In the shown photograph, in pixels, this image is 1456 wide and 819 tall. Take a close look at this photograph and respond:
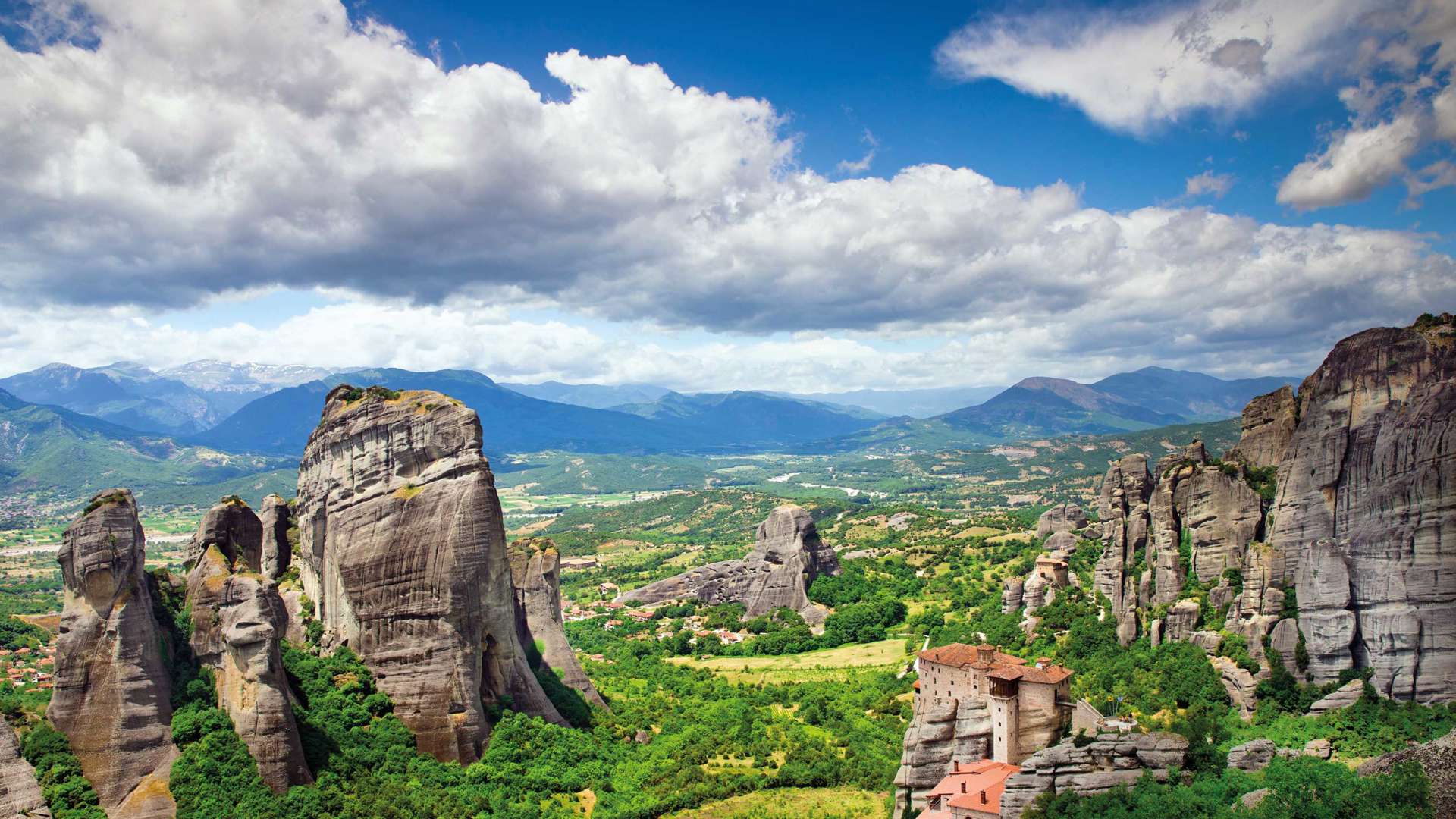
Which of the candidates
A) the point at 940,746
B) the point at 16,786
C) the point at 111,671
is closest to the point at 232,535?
the point at 111,671

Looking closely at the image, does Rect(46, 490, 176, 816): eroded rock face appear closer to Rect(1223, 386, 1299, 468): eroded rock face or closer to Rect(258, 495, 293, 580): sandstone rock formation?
Rect(258, 495, 293, 580): sandstone rock formation

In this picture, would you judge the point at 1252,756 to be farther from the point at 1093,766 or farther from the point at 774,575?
the point at 774,575

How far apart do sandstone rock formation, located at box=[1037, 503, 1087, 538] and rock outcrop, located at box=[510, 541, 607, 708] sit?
A: 62748 millimetres

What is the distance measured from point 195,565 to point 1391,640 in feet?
189

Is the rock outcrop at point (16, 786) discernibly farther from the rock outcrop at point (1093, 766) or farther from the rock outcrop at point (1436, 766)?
the rock outcrop at point (1436, 766)

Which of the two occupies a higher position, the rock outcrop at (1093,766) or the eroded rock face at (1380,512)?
the eroded rock face at (1380,512)

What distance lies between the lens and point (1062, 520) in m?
106

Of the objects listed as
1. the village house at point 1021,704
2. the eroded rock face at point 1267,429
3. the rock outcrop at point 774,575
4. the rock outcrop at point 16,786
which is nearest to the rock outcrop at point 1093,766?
the village house at point 1021,704

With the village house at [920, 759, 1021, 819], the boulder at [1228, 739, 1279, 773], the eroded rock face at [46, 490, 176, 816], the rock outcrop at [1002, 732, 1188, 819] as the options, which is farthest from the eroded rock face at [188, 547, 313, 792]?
the boulder at [1228, 739, 1279, 773]

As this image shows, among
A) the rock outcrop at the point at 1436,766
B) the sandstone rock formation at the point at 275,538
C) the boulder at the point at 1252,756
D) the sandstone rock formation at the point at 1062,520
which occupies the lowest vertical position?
the boulder at the point at 1252,756

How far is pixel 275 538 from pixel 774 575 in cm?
6105

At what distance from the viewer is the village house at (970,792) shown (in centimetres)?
3400

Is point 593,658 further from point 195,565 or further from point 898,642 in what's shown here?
point 195,565

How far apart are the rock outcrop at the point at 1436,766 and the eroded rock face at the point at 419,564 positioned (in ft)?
129
